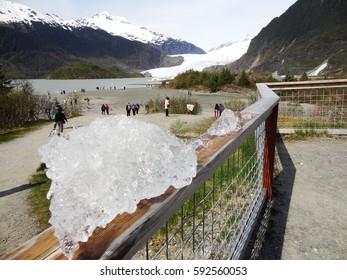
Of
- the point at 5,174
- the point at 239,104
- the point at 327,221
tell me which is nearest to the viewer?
the point at 327,221

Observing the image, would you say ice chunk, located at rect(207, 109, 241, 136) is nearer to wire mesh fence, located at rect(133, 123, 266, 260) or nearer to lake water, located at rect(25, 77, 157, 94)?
wire mesh fence, located at rect(133, 123, 266, 260)

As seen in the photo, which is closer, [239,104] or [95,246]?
[95,246]

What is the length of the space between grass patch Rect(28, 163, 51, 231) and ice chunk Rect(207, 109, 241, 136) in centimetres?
474

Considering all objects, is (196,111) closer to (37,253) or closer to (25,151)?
(25,151)

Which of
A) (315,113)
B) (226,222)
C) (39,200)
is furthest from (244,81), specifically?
(226,222)

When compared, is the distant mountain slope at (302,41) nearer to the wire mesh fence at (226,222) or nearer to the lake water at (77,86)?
the lake water at (77,86)

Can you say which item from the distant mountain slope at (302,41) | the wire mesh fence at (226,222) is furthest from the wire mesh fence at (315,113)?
the distant mountain slope at (302,41)

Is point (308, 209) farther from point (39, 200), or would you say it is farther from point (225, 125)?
point (39, 200)

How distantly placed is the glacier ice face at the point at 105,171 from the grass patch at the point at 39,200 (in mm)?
5321

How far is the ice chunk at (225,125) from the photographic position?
204cm

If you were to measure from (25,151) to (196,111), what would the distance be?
14.1 metres

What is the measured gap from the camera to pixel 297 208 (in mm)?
3623
